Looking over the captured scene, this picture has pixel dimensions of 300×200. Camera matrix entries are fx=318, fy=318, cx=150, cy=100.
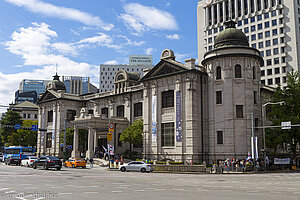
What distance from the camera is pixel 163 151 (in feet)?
156

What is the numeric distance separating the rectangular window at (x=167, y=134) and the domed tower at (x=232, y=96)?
5406mm

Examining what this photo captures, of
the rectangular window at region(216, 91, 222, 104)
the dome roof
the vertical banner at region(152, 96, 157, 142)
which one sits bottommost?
the vertical banner at region(152, 96, 157, 142)

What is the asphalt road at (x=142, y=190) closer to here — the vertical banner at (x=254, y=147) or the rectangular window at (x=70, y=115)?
the vertical banner at (x=254, y=147)

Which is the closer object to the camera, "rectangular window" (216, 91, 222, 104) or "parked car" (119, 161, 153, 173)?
"parked car" (119, 161, 153, 173)

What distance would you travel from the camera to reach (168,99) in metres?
48.9

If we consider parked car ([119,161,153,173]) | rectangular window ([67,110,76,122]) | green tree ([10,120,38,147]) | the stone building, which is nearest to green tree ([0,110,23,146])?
green tree ([10,120,38,147])

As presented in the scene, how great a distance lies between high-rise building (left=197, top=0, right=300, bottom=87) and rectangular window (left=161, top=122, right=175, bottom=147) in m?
41.1

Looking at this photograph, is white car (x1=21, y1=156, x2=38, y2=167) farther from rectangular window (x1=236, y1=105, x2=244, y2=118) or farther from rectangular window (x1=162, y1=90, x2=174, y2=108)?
rectangular window (x1=236, y1=105, x2=244, y2=118)

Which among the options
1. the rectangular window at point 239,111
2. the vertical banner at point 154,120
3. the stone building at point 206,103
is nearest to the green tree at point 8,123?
the stone building at point 206,103

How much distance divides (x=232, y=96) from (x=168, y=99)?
32.4ft

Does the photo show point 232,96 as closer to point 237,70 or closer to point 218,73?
point 237,70

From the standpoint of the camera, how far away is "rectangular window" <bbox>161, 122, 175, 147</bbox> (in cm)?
4697

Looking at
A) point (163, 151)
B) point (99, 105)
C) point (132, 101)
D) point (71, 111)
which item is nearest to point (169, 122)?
point (163, 151)

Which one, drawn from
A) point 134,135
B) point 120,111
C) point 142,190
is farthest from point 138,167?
point 120,111
